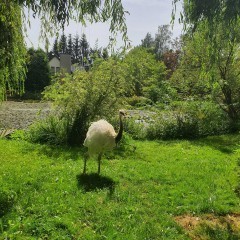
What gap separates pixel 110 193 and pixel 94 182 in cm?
70

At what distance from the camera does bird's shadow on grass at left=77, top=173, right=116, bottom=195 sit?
647cm

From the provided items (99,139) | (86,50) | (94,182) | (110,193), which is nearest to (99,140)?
(99,139)

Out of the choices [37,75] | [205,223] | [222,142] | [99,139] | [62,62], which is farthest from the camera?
[62,62]

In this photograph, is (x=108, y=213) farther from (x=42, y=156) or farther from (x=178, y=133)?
(x=178, y=133)

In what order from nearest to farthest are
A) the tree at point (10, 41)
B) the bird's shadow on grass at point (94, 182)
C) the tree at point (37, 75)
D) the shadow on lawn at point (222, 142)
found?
the tree at point (10, 41) < the bird's shadow on grass at point (94, 182) < the shadow on lawn at point (222, 142) < the tree at point (37, 75)

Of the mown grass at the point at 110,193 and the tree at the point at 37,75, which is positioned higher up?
the tree at the point at 37,75

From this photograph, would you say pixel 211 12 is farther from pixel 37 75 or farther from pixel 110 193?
pixel 37 75

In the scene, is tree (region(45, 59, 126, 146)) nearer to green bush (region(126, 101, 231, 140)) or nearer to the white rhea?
green bush (region(126, 101, 231, 140))

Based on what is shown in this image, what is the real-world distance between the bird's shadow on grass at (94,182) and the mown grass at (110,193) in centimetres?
2

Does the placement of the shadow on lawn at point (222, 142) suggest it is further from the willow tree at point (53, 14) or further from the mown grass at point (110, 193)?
the willow tree at point (53, 14)

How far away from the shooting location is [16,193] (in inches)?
231

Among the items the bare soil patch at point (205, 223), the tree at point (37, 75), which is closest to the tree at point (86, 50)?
the bare soil patch at point (205, 223)

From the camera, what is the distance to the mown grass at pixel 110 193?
15.8 feet

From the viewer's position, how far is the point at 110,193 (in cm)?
625
